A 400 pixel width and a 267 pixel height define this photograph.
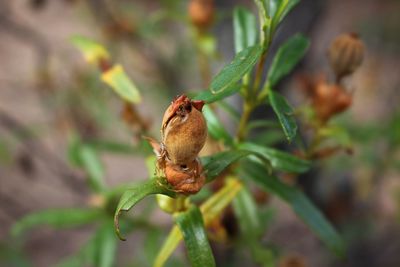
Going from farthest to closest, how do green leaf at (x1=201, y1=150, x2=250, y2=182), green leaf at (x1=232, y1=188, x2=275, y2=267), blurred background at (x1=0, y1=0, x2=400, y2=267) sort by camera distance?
blurred background at (x1=0, y1=0, x2=400, y2=267) < green leaf at (x1=232, y1=188, x2=275, y2=267) < green leaf at (x1=201, y1=150, x2=250, y2=182)

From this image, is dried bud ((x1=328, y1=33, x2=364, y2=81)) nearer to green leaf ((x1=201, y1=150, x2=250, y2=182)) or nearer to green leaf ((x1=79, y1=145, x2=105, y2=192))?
green leaf ((x1=201, y1=150, x2=250, y2=182))

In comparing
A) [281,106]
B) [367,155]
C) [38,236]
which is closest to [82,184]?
[38,236]

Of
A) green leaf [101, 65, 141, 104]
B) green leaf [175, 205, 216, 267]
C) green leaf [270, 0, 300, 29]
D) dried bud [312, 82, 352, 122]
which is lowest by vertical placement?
green leaf [175, 205, 216, 267]

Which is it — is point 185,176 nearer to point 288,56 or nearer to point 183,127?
point 183,127

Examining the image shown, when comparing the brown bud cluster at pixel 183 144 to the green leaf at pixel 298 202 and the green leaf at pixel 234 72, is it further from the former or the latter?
the green leaf at pixel 298 202

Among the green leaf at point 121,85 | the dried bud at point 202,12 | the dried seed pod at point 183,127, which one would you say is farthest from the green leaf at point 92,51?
the dried seed pod at point 183,127

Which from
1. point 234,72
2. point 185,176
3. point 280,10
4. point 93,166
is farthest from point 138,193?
point 93,166

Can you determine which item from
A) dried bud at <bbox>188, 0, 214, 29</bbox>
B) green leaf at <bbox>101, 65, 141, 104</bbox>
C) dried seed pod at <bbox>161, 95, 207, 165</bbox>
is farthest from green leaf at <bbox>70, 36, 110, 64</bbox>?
dried seed pod at <bbox>161, 95, 207, 165</bbox>
